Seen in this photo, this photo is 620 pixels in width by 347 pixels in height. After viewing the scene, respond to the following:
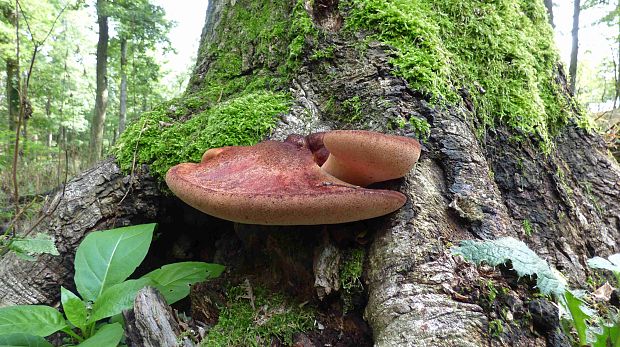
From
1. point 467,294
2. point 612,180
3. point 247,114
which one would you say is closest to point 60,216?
point 247,114

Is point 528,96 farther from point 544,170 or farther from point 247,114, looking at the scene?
point 247,114

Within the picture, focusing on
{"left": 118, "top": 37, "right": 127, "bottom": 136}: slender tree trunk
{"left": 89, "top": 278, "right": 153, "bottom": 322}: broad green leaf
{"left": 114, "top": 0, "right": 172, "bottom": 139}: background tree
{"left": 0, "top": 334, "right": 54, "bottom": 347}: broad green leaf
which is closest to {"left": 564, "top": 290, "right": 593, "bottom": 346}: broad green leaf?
{"left": 89, "top": 278, "right": 153, "bottom": 322}: broad green leaf

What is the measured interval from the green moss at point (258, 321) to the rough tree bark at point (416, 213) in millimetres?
122

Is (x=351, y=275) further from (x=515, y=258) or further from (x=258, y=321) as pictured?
(x=515, y=258)

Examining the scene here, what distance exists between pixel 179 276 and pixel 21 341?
2.45 feet

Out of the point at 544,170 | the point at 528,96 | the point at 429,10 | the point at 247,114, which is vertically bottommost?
the point at 544,170

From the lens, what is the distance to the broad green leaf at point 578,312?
152 centimetres

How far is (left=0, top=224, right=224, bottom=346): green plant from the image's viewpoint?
1796mm

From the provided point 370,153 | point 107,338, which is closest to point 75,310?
point 107,338

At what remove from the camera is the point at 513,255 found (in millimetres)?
1564

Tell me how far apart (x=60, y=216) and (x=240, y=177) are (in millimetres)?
1485

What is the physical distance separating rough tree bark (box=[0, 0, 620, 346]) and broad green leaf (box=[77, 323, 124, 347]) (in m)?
0.75

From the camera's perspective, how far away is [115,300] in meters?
1.89

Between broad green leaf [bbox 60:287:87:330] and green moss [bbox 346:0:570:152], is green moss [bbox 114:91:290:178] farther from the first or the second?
broad green leaf [bbox 60:287:87:330]
